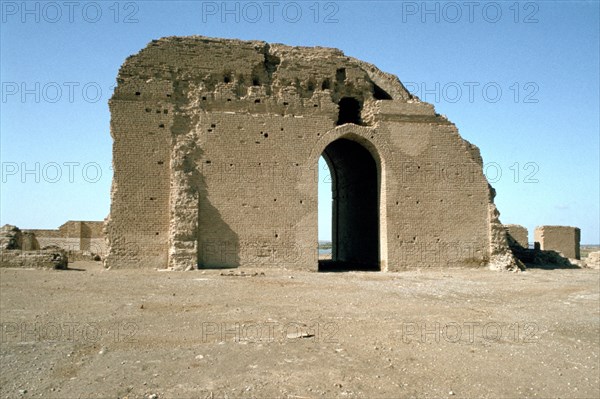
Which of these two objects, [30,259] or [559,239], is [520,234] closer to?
[559,239]

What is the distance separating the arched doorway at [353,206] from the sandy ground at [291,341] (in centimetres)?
712

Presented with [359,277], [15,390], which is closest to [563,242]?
[359,277]

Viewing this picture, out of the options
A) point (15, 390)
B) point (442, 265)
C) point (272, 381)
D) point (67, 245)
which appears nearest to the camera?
point (15, 390)

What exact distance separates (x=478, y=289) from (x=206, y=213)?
7.65m

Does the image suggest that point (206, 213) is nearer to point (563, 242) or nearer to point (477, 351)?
point (477, 351)

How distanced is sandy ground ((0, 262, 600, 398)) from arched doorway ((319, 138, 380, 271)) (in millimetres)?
7123

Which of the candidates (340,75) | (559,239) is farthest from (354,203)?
(559,239)

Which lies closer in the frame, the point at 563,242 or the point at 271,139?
the point at 271,139

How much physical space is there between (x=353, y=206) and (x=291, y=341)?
44.9ft

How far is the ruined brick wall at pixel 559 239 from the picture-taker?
23.0 metres

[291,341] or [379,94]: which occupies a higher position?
[379,94]

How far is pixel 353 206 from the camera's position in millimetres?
19422

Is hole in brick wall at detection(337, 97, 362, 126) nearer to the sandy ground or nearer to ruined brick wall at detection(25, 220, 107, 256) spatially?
the sandy ground

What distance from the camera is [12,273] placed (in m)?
12.6
